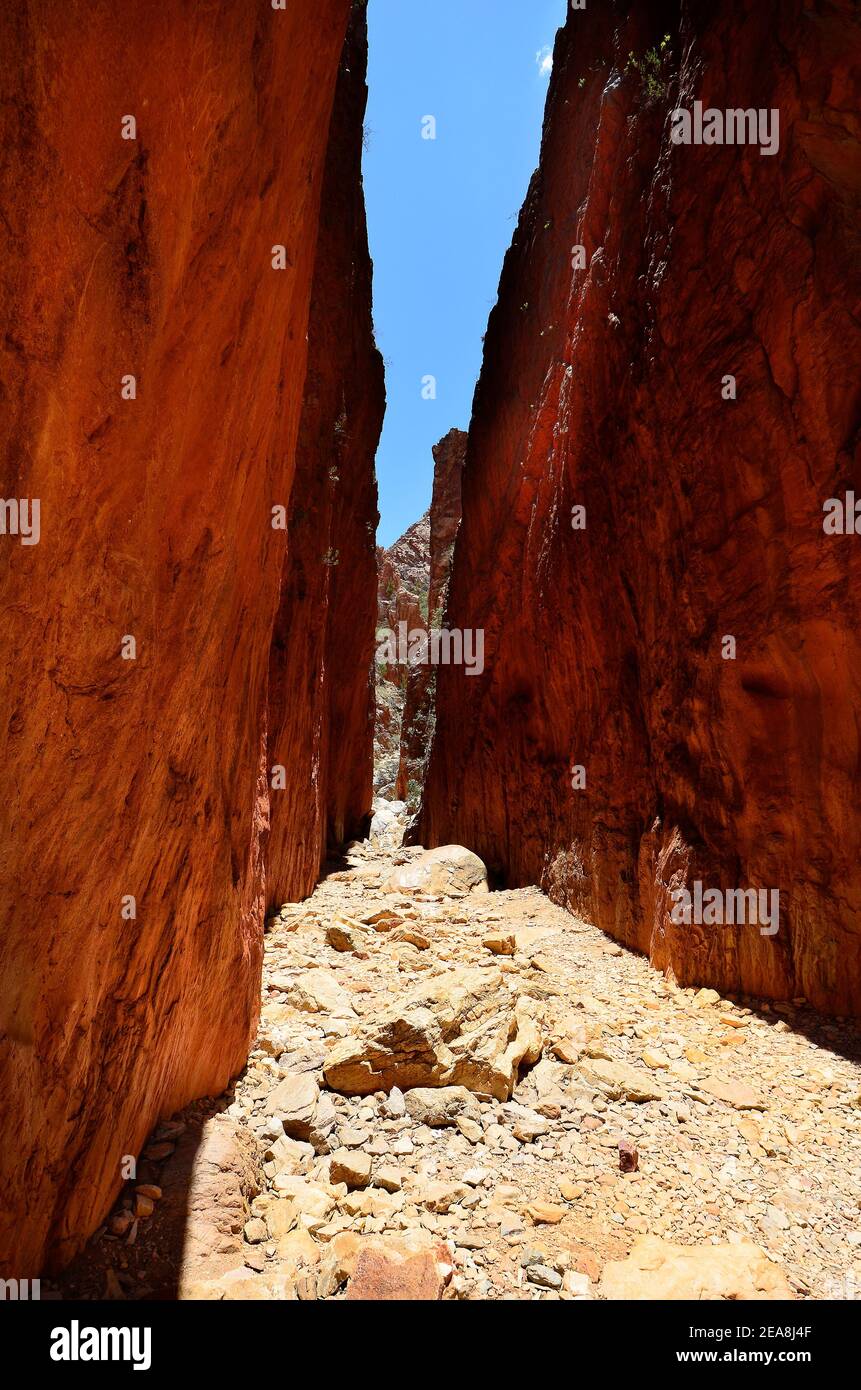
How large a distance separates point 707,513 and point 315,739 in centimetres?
→ 734

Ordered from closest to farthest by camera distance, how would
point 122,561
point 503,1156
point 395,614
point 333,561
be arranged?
point 122,561 < point 503,1156 < point 333,561 < point 395,614

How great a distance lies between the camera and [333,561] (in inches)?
493

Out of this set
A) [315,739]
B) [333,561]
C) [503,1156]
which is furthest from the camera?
[333,561]

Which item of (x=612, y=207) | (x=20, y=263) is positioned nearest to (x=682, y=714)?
(x=20, y=263)

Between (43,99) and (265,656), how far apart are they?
11.6 ft

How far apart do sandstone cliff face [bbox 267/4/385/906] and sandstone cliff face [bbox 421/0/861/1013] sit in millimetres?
4176

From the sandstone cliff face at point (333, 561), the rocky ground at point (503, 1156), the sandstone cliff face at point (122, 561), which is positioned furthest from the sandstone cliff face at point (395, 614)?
the sandstone cliff face at point (122, 561)

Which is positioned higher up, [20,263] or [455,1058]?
[20,263]

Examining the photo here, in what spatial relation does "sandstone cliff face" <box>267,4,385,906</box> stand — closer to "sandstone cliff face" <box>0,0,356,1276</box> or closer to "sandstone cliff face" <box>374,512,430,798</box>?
"sandstone cliff face" <box>0,0,356,1276</box>

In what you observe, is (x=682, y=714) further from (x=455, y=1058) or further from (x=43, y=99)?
(x=43, y=99)

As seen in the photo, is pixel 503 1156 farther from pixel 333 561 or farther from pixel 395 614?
pixel 395 614

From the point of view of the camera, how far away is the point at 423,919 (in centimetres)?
870

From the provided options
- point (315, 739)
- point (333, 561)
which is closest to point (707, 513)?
point (315, 739)
